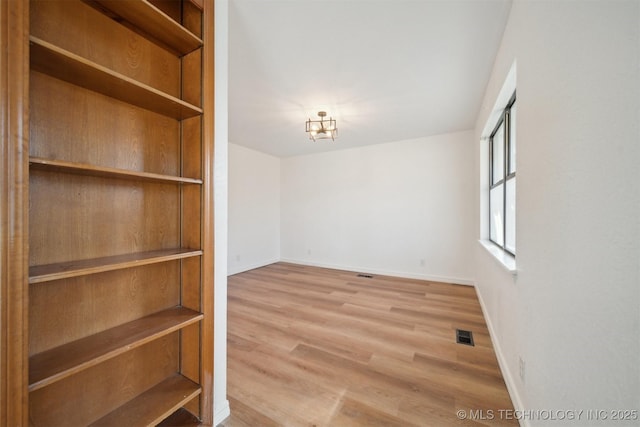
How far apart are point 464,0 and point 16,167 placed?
2290mm

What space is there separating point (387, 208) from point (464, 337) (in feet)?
8.58

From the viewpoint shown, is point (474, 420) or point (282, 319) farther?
point (282, 319)

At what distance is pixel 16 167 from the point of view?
0.70 meters

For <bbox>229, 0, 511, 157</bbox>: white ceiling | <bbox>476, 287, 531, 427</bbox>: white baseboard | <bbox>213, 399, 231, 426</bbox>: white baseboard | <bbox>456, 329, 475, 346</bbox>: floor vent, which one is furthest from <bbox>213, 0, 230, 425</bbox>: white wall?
<bbox>456, 329, 475, 346</bbox>: floor vent

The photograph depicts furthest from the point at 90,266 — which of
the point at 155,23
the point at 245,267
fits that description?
the point at 245,267

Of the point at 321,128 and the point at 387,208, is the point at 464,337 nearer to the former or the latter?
the point at 387,208

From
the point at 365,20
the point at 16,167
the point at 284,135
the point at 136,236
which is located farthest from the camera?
the point at 284,135

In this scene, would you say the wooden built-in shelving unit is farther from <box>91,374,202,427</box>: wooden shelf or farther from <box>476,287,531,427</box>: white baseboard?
<box>476,287,531,427</box>: white baseboard

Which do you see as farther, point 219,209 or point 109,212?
point 219,209

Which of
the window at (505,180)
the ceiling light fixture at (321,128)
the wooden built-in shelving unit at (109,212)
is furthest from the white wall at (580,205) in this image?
Answer: the ceiling light fixture at (321,128)

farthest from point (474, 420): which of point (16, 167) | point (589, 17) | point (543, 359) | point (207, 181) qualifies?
point (16, 167)

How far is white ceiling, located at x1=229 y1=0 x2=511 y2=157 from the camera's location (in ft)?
5.07

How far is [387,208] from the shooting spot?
14.9 feet

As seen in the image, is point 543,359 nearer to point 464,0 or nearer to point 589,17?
point 589,17
